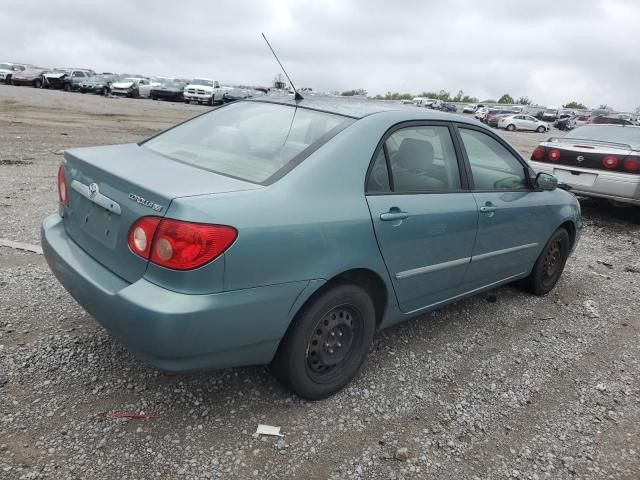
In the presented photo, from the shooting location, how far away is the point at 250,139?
2.95 meters

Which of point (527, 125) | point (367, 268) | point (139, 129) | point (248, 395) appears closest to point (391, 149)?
point (367, 268)

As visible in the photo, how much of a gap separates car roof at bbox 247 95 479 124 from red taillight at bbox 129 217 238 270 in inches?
47.4

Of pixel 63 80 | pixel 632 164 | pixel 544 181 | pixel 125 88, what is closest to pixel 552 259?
pixel 544 181

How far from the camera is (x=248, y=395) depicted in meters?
2.81

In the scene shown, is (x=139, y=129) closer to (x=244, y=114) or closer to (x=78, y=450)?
(x=244, y=114)

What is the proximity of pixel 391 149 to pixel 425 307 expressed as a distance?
3.48 ft

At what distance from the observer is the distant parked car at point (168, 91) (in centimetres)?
3481

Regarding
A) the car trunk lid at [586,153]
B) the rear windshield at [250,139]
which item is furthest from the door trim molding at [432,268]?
the car trunk lid at [586,153]

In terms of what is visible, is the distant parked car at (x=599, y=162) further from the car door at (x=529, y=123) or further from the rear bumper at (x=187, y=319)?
the car door at (x=529, y=123)

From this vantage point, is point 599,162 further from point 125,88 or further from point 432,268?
point 125,88

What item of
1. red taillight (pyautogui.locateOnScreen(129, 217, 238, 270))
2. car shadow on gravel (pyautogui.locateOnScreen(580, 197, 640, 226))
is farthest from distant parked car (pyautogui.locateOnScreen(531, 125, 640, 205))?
red taillight (pyautogui.locateOnScreen(129, 217, 238, 270))

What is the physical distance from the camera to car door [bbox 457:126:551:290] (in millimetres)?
3504

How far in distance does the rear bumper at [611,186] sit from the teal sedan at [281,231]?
4329 mm

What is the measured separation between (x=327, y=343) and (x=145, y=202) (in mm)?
1200
